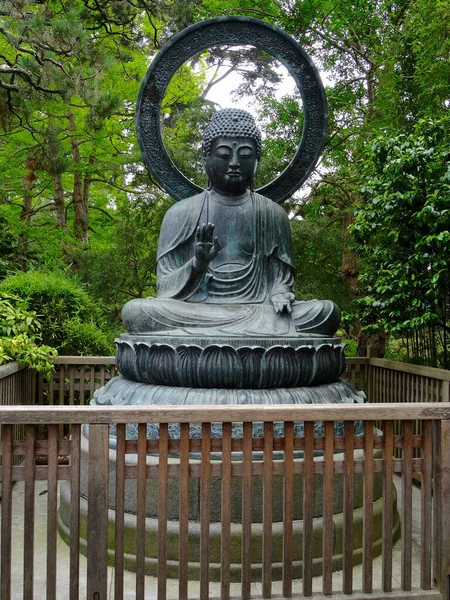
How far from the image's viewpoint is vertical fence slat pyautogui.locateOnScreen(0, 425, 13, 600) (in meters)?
2.26

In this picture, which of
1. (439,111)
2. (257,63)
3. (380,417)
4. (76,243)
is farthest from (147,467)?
(76,243)

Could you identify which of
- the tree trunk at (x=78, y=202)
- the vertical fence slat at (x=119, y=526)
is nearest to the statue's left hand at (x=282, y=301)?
the vertical fence slat at (x=119, y=526)

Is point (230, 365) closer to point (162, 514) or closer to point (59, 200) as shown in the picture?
point (162, 514)

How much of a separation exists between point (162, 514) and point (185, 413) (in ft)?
1.42

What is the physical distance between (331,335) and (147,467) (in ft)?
7.13

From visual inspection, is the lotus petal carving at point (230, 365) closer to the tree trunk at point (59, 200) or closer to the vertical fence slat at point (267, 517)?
the vertical fence slat at point (267, 517)

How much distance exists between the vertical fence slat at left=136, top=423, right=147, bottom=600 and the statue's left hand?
1.92m

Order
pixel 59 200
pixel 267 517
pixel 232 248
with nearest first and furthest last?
pixel 267 517, pixel 232 248, pixel 59 200

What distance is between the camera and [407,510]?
2.48 m

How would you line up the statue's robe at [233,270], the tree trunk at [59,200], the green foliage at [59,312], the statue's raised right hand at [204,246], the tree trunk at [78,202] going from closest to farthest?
1. the statue's raised right hand at [204,246]
2. the statue's robe at [233,270]
3. the green foliage at [59,312]
4. the tree trunk at [59,200]
5. the tree trunk at [78,202]

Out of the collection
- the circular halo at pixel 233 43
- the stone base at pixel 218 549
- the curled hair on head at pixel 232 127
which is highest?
the circular halo at pixel 233 43

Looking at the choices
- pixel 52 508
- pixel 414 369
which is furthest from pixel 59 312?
pixel 52 508

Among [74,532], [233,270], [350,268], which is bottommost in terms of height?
[74,532]

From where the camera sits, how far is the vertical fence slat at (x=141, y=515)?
2.30m
